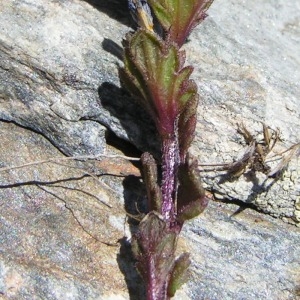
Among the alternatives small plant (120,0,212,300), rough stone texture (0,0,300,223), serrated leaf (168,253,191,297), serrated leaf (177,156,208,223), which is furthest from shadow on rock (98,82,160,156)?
serrated leaf (168,253,191,297)

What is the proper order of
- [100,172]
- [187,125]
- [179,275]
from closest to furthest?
[179,275], [187,125], [100,172]

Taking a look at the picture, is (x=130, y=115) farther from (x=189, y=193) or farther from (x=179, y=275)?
(x=179, y=275)

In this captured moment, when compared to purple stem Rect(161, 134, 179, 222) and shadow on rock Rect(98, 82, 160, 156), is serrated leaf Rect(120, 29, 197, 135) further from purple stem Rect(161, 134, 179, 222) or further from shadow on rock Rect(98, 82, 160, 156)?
shadow on rock Rect(98, 82, 160, 156)

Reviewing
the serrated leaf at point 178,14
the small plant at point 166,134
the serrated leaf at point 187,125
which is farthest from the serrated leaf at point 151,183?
the serrated leaf at point 178,14

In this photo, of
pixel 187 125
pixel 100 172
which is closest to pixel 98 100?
pixel 100 172

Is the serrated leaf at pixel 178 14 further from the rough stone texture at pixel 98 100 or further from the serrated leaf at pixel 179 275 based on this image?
the serrated leaf at pixel 179 275

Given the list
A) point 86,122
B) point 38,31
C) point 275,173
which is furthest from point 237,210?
point 38,31
